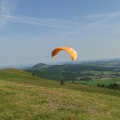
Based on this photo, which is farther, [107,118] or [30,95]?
[30,95]

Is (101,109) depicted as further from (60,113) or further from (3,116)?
(3,116)

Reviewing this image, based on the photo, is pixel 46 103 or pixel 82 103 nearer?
pixel 46 103

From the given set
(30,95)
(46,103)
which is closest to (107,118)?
(46,103)

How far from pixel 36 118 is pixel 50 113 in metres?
2.05

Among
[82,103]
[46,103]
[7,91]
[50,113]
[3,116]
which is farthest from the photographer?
[7,91]

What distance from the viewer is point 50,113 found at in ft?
84.6

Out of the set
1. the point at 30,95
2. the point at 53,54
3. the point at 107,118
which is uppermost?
the point at 53,54

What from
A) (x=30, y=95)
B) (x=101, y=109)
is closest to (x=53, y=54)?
(x=30, y=95)

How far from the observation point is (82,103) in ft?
103

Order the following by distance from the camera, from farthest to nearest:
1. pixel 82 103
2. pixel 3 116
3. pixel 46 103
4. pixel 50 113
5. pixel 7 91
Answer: pixel 7 91, pixel 82 103, pixel 46 103, pixel 50 113, pixel 3 116

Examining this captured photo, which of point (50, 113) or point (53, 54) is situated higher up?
point (53, 54)

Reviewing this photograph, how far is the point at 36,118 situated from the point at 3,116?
323 centimetres

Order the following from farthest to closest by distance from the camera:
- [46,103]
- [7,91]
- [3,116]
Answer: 1. [7,91]
2. [46,103]
3. [3,116]

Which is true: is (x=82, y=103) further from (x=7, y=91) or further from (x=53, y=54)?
(x=7, y=91)
